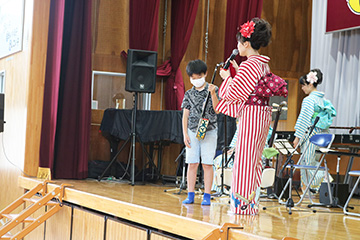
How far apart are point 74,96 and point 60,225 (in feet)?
6.51

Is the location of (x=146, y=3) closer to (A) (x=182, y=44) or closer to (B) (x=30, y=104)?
(A) (x=182, y=44)

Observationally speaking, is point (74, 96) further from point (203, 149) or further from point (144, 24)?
point (203, 149)

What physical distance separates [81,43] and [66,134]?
4.11 feet

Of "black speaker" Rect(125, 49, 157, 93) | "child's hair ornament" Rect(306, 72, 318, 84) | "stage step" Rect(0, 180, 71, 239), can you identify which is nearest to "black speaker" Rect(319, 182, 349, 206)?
"child's hair ornament" Rect(306, 72, 318, 84)

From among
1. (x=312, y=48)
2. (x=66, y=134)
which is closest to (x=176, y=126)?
(x=66, y=134)

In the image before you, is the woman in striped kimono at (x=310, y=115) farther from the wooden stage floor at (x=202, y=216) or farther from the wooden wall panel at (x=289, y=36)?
the wooden wall panel at (x=289, y=36)

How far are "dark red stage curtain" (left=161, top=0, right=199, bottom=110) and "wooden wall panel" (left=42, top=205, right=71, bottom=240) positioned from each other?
2.68 meters

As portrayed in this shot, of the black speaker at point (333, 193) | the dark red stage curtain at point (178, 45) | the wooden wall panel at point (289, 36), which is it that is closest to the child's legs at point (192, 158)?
the black speaker at point (333, 193)

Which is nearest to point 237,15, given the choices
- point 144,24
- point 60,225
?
point 144,24

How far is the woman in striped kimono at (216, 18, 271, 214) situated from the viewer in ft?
11.7

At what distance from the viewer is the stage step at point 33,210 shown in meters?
4.98

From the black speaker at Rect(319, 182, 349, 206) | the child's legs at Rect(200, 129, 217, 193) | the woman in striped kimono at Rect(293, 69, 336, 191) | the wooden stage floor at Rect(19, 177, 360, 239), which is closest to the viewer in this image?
the wooden stage floor at Rect(19, 177, 360, 239)

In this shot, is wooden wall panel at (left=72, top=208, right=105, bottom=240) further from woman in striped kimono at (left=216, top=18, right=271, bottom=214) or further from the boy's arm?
woman in striped kimono at (left=216, top=18, right=271, bottom=214)

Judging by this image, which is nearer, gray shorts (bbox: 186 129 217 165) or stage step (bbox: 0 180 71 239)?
gray shorts (bbox: 186 129 217 165)
